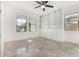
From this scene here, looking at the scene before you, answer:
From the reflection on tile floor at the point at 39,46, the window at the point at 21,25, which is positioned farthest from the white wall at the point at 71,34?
the window at the point at 21,25

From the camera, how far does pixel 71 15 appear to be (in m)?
4.23

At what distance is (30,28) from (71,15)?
6.91 feet

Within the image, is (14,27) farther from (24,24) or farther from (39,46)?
(39,46)

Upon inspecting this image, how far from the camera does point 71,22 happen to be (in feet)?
14.6

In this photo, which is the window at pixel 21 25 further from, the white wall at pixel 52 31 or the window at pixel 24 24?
the white wall at pixel 52 31

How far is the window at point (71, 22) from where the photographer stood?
4188mm

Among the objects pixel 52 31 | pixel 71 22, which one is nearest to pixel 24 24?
pixel 52 31

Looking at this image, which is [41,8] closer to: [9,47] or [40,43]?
[40,43]

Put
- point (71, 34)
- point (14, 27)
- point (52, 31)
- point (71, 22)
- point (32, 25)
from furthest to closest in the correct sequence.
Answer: point (71, 34) → point (71, 22) → point (52, 31) → point (32, 25) → point (14, 27)

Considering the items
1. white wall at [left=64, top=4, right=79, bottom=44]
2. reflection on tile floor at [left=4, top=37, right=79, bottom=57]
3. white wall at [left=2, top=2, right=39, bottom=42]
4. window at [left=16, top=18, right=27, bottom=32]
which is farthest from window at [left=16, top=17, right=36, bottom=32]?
white wall at [left=64, top=4, right=79, bottom=44]

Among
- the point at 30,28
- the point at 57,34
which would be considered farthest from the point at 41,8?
the point at 57,34

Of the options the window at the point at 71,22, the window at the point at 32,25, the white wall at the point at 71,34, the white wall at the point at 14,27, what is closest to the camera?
the white wall at the point at 14,27

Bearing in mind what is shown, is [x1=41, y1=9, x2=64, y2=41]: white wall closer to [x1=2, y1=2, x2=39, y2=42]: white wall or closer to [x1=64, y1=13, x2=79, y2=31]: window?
[x1=64, y1=13, x2=79, y2=31]: window

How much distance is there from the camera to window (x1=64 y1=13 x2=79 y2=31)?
419 cm
